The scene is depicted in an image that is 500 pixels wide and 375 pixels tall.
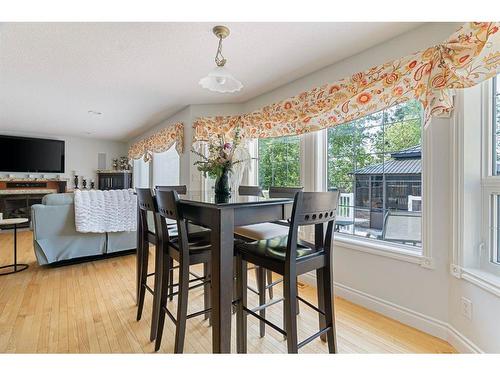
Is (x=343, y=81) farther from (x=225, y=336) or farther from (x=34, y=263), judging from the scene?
(x=34, y=263)

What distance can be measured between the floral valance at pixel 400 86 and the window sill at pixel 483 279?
0.96m

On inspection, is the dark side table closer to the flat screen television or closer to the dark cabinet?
the flat screen television

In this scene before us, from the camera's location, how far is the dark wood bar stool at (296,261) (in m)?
1.18

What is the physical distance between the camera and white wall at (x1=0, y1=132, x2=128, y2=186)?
6.22m

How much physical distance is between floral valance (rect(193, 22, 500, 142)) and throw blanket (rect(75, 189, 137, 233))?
6.34ft

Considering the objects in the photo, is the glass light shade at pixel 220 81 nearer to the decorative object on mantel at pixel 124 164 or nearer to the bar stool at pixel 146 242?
the bar stool at pixel 146 242

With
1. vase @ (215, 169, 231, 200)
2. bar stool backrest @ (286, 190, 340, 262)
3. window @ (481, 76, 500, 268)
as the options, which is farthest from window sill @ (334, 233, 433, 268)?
vase @ (215, 169, 231, 200)

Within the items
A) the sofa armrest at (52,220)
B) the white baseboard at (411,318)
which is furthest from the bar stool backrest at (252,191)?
the sofa armrest at (52,220)

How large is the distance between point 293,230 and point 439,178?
1.18 metres

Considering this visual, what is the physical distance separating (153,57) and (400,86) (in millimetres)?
1985

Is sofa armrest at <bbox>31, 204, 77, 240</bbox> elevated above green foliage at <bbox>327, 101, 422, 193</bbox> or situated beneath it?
situated beneath

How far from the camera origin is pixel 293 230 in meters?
1.18

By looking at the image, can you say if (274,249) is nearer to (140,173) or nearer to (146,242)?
(146,242)
